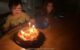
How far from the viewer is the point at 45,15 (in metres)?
1.25

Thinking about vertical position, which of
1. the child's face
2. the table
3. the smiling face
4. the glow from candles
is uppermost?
the child's face

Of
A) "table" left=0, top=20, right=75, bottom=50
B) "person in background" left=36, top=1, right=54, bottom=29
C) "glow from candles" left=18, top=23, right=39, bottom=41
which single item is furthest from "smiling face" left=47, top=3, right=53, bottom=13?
"glow from candles" left=18, top=23, right=39, bottom=41

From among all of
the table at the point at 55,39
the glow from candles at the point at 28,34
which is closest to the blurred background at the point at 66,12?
the table at the point at 55,39

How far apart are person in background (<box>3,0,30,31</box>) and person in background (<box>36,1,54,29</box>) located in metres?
0.09

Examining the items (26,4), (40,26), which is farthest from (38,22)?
(26,4)

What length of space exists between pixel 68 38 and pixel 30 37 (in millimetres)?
285

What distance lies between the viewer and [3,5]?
42.1 inches

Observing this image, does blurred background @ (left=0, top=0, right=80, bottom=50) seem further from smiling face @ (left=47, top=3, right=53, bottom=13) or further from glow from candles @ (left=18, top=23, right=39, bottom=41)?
glow from candles @ (left=18, top=23, right=39, bottom=41)

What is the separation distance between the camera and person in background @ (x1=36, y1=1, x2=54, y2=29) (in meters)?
1.16

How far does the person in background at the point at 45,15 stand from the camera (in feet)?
3.80

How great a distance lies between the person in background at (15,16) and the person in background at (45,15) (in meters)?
0.09

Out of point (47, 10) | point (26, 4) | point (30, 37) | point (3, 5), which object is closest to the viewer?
point (30, 37)

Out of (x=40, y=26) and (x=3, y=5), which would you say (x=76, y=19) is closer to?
(x=40, y=26)

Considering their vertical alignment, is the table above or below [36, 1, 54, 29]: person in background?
below
